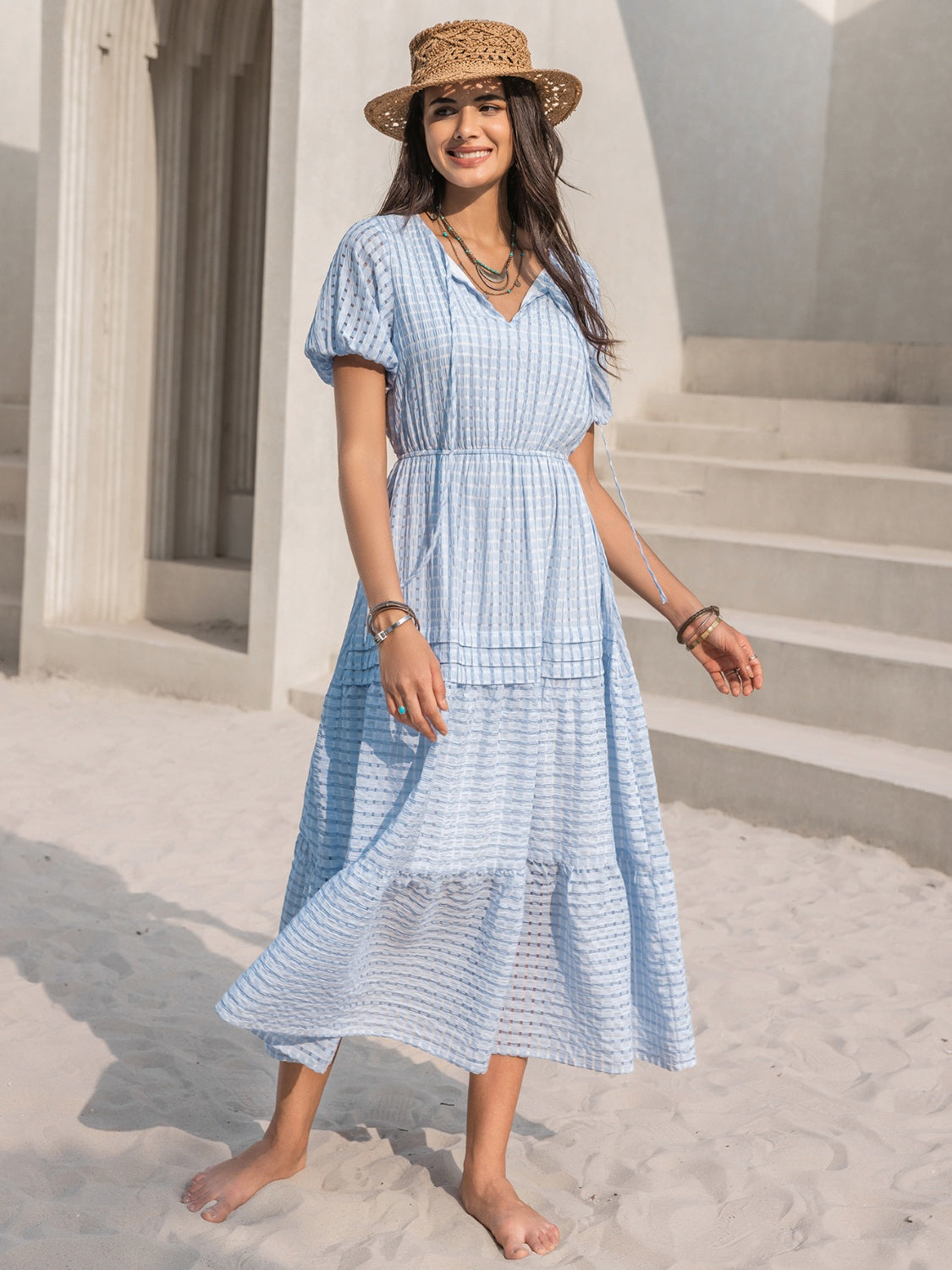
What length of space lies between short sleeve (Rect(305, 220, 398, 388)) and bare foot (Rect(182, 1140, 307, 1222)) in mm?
1169

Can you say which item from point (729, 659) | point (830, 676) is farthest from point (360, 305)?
point (830, 676)

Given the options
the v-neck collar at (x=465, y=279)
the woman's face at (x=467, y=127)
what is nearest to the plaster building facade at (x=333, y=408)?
the v-neck collar at (x=465, y=279)

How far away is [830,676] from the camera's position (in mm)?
4828

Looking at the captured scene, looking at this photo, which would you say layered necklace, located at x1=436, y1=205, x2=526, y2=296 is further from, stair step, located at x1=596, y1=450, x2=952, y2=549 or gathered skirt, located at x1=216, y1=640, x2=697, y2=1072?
stair step, located at x1=596, y1=450, x2=952, y2=549

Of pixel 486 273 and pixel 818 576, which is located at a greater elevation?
pixel 486 273

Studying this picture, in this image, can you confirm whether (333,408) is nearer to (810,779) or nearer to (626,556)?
(810,779)

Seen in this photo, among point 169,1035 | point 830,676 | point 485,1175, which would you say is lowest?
point 169,1035

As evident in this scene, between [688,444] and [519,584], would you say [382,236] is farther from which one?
[688,444]

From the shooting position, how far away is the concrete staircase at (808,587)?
14.3 ft

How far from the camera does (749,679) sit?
6.65 ft

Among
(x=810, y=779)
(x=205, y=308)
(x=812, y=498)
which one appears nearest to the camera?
(x=810, y=779)

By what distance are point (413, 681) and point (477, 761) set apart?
0.59 feet

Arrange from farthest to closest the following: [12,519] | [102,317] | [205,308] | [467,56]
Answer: [12,519]
[205,308]
[102,317]
[467,56]

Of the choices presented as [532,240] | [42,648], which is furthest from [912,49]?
[532,240]
